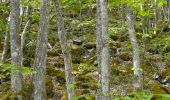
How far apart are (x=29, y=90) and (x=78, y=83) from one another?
10.6 ft

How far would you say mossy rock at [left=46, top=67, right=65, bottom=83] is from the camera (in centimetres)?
1515

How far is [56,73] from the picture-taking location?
15.6m

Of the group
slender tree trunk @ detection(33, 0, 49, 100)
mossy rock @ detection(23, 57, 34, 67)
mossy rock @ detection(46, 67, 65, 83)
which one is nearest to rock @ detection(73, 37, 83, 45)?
mossy rock @ detection(23, 57, 34, 67)

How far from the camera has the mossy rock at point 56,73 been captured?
49.7ft

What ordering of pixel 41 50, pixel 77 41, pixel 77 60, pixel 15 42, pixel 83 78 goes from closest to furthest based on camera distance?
1. pixel 41 50
2. pixel 15 42
3. pixel 83 78
4. pixel 77 60
5. pixel 77 41

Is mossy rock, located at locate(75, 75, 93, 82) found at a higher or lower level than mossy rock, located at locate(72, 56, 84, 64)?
lower

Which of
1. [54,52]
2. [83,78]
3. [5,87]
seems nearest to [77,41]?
[54,52]

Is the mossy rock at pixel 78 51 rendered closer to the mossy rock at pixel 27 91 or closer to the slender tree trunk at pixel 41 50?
the mossy rock at pixel 27 91

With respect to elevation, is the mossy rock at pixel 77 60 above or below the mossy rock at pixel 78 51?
below

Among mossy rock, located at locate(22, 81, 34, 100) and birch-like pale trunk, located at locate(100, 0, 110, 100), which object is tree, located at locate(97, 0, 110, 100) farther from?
mossy rock, located at locate(22, 81, 34, 100)

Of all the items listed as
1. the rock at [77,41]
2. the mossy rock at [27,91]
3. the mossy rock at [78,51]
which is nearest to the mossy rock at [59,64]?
the mossy rock at [78,51]

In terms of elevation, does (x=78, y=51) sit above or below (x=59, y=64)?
above

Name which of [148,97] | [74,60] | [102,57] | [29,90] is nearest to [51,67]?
[74,60]

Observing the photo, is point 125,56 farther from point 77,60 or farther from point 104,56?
point 104,56
